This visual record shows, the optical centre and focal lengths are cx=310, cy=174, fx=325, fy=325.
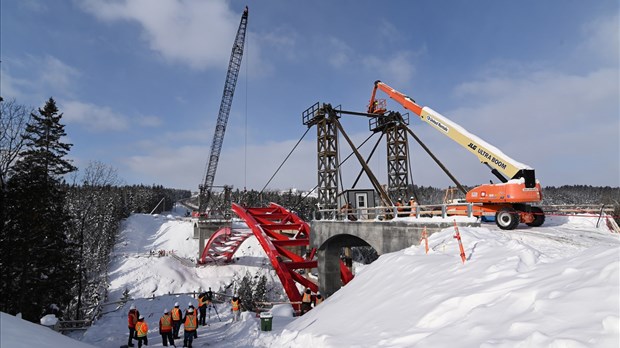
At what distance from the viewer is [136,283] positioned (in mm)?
44781

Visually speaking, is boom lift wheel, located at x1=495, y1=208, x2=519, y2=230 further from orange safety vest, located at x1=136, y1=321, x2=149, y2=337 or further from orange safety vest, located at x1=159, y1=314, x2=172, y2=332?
orange safety vest, located at x1=136, y1=321, x2=149, y2=337

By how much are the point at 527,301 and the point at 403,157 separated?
19.9 metres

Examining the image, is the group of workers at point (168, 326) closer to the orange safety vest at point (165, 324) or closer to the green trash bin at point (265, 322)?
the orange safety vest at point (165, 324)

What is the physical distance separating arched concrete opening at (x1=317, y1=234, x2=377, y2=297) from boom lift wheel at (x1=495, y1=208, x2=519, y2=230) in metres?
9.16

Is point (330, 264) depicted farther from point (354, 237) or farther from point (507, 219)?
point (507, 219)

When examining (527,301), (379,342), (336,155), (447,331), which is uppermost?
(336,155)

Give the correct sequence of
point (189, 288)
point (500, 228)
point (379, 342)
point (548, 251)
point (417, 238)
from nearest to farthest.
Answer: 1. point (379, 342)
2. point (548, 251)
3. point (500, 228)
4. point (417, 238)
5. point (189, 288)

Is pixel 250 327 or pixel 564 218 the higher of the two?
pixel 564 218

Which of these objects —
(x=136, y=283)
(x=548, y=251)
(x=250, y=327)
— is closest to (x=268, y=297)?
(x=136, y=283)

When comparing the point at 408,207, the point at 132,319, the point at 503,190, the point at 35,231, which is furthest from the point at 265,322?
the point at 35,231

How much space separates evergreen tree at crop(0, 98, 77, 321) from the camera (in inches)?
707

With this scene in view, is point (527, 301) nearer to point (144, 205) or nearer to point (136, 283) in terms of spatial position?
point (136, 283)

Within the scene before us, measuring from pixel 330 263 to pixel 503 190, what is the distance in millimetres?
11258

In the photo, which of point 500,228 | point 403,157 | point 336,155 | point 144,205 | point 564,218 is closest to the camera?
point 500,228
